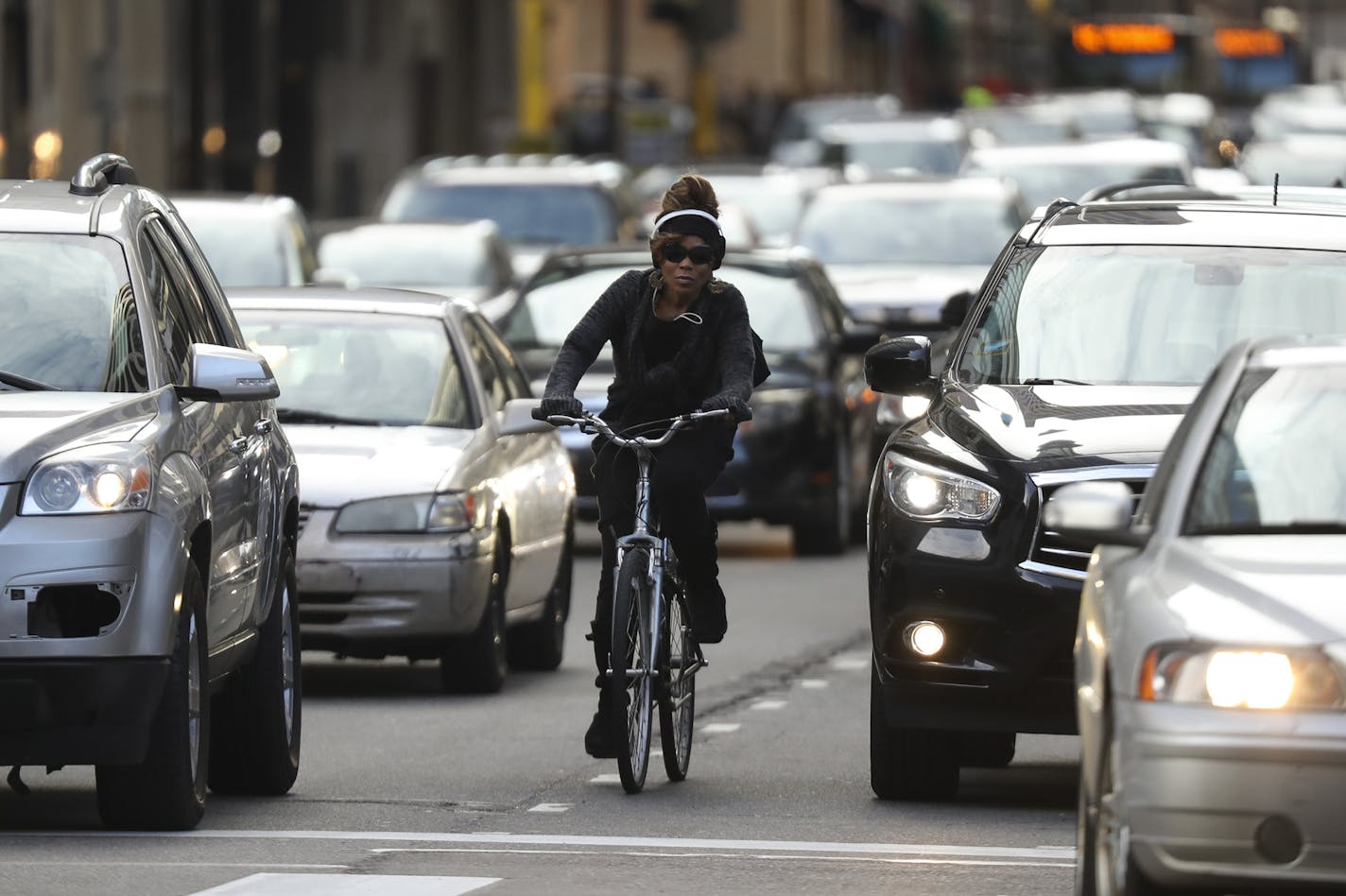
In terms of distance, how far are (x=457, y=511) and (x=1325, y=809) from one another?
7.14 meters

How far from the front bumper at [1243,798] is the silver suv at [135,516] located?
10.1 feet

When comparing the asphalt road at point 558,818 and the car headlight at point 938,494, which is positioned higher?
the car headlight at point 938,494

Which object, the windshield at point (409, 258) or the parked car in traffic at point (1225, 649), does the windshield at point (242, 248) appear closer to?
the windshield at point (409, 258)

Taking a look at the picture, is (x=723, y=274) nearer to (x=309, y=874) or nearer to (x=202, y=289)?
(x=202, y=289)

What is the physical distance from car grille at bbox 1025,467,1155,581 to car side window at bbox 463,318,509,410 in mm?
5067

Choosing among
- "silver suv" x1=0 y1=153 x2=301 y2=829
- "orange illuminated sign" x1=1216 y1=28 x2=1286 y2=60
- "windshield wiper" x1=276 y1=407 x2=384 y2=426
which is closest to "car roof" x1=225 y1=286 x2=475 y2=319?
"windshield wiper" x1=276 y1=407 x2=384 y2=426

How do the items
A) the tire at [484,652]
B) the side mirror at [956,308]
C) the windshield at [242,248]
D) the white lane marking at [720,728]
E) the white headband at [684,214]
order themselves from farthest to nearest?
1. the windshield at [242,248]
2. the side mirror at [956,308]
3. the tire at [484,652]
4. the white lane marking at [720,728]
5. the white headband at [684,214]

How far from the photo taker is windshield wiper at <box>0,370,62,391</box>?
952cm

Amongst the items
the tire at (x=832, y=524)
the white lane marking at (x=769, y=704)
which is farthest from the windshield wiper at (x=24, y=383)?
the tire at (x=832, y=524)

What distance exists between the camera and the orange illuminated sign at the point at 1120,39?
2876 inches

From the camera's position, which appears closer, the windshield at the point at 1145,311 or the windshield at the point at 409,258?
the windshield at the point at 1145,311

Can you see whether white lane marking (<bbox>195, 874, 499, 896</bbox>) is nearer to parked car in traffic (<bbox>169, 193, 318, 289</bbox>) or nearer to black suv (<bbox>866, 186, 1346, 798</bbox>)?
black suv (<bbox>866, 186, 1346, 798</bbox>)

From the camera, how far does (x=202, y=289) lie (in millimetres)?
10648

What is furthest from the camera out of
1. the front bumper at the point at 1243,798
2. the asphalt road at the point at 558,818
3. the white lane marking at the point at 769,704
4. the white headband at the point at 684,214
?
the white lane marking at the point at 769,704
